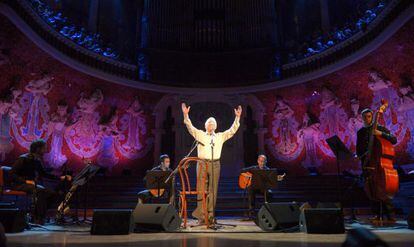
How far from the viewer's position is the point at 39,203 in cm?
602

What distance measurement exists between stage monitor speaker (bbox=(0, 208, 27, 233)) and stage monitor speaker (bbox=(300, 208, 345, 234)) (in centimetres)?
378

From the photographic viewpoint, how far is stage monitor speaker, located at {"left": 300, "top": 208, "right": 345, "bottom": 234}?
4.29 meters

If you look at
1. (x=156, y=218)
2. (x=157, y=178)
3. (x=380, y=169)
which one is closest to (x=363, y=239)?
(x=156, y=218)

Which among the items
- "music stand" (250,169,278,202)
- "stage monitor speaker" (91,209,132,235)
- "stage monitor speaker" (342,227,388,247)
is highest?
"music stand" (250,169,278,202)

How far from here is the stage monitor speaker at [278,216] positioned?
4754mm

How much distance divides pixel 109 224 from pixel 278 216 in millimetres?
2208

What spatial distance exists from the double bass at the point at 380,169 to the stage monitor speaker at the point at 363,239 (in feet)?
13.3

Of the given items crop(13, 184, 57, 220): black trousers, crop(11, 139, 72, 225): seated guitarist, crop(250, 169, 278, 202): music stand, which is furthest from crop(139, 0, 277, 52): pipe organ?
crop(13, 184, 57, 220): black trousers

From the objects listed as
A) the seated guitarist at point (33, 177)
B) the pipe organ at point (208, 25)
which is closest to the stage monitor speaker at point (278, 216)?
the seated guitarist at point (33, 177)

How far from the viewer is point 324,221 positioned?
4324 mm

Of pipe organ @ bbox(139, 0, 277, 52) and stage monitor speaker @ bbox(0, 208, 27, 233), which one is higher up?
pipe organ @ bbox(139, 0, 277, 52)

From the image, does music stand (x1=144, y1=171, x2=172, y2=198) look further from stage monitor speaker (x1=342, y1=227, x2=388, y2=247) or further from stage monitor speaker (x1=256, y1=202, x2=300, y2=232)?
stage monitor speaker (x1=342, y1=227, x2=388, y2=247)

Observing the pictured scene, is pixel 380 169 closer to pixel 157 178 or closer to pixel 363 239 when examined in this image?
pixel 157 178

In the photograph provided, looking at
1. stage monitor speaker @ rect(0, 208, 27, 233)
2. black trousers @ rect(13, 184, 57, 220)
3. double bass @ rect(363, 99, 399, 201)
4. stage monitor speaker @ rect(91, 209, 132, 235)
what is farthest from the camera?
black trousers @ rect(13, 184, 57, 220)
